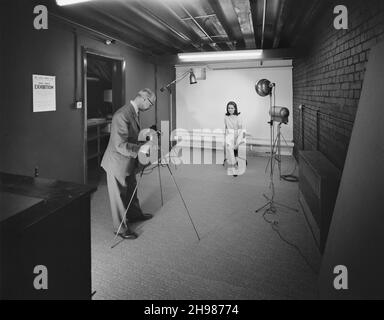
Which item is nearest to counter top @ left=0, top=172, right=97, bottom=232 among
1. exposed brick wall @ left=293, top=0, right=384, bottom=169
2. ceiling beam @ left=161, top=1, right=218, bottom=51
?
exposed brick wall @ left=293, top=0, right=384, bottom=169

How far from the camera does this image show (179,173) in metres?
6.33

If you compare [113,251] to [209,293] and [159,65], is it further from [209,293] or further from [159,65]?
[159,65]

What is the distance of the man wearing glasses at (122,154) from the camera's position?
10.3ft

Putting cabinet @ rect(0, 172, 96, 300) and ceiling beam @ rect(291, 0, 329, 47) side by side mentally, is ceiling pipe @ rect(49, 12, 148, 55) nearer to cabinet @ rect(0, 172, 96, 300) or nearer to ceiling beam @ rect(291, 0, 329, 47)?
cabinet @ rect(0, 172, 96, 300)

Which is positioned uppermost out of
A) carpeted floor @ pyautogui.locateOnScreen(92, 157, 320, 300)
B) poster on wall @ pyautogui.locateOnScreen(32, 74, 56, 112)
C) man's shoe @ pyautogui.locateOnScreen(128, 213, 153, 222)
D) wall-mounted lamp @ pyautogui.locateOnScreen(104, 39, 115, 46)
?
wall-mounted lamp @ pyautogui.locateOnScreen(104, 39, 115, 46)

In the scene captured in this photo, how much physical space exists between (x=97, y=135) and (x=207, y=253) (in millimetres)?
3861

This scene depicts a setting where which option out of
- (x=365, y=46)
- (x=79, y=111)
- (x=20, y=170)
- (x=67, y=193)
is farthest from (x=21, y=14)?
(x=365, y=46)

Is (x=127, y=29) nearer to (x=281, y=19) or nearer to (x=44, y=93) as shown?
(x=44, y=93)

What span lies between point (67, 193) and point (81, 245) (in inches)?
13.5

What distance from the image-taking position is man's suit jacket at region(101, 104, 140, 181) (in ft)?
10.3

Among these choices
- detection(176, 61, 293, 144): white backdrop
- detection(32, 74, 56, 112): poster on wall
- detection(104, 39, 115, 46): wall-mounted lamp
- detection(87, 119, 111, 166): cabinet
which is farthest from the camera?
detection(176, 61, 293, 144): white backdrop

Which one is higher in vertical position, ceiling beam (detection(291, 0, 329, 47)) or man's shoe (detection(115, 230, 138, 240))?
ceiling beam (detection(291, 0, 329, 47))

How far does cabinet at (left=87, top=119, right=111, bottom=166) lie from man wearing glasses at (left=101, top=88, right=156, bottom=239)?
8.00ft

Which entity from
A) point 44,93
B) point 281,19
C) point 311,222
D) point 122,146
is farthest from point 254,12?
point 44,93
